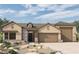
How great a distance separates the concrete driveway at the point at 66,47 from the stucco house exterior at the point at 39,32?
49mm

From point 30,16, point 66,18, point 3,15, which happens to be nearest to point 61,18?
point 66,18

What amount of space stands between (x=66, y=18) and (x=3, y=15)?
0.84m

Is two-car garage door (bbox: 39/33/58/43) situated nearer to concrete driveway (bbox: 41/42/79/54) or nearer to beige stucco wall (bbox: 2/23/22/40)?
concrete driveway (bbox: 41/42/79/54)

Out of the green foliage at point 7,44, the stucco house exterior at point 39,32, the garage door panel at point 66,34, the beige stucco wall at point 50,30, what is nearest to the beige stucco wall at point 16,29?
the stucco house exterior at point 39,32

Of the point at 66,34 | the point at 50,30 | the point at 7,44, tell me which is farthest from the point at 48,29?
the point at 7,44

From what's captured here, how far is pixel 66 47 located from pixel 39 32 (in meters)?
0.42

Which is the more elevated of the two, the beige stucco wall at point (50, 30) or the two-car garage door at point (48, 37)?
the beige stucco wall at point (50, 30)

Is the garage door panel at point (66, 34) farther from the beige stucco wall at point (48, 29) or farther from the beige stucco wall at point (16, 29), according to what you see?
the beige stucco wall at point (16, 29)

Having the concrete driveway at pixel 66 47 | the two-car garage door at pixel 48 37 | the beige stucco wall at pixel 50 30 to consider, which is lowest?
the concrete driveway at pixel 66 47

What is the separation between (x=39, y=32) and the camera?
17.5 ft

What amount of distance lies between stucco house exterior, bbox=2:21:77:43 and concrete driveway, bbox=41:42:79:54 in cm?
Answer: 5

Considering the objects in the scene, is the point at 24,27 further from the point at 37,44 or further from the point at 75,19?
the point at 75,19

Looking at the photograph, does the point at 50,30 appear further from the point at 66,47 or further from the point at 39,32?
the point at 66,47

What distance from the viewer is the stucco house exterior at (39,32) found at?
5273mm
